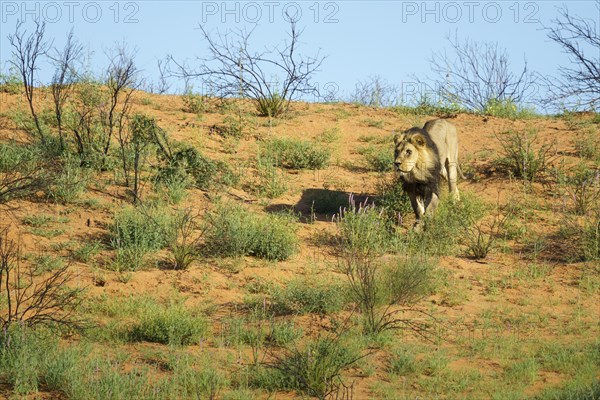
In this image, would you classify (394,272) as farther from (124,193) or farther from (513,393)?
(124,193)

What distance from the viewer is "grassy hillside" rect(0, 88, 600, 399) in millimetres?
7980

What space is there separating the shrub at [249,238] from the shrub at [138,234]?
60 cm

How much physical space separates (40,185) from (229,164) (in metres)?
4.33

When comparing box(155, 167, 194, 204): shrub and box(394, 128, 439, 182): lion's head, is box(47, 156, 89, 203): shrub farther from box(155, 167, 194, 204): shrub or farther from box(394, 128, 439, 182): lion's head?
box(394, 128, 439, 182): lion's head

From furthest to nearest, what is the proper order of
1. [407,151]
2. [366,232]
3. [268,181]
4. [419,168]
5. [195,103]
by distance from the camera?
[195,103], [268,181], [419,168], [407,151], [366,232]

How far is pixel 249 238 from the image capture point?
465 inches

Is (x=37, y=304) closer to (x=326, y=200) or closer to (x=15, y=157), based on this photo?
(x=15, y=157)

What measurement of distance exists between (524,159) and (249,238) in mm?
5887

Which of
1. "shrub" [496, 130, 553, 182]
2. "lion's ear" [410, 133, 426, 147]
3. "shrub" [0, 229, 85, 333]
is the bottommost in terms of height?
"shrub" [0, 229, 85, 333]

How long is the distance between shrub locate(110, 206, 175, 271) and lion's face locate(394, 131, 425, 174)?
329cm

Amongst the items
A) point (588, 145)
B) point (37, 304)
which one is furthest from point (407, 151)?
point (37, 304)

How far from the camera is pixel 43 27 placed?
15.2 m

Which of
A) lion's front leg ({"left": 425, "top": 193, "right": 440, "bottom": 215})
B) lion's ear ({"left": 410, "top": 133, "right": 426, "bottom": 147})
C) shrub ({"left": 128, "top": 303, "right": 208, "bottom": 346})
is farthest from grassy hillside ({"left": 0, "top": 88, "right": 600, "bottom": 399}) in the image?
lion's ear ({"left": 410, "top": 133, "right": 426, "bottom": 147})

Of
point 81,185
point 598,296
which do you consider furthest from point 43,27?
point 598,296
